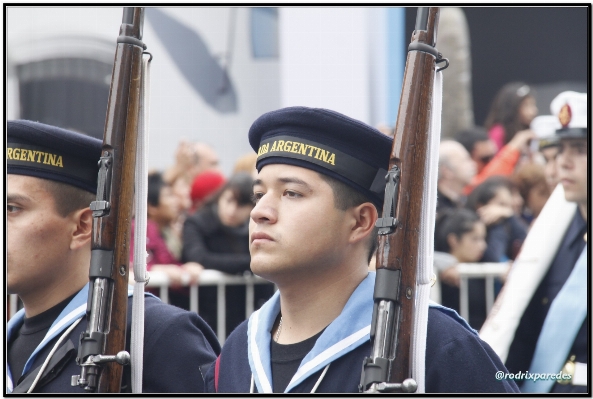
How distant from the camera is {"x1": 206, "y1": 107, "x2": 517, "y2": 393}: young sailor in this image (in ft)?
9.82

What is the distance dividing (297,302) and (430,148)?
0.73 meters

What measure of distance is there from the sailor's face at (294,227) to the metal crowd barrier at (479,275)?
3.01 meters

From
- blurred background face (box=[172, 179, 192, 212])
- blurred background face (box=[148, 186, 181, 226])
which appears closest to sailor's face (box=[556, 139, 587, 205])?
blurred background face (box=[148, 186, 181, 226])

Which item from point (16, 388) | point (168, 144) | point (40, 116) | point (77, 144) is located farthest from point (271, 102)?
point (16, 388)

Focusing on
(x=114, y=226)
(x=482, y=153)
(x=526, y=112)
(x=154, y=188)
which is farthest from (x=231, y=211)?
(x=526, y=112)

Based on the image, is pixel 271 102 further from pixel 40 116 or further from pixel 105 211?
pixel 105 211

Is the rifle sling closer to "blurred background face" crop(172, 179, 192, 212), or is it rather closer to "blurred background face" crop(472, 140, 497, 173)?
"blurred background face" crop(172, 179, 192, 212)

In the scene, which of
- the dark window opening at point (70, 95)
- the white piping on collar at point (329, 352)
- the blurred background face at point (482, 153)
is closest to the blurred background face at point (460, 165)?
the blurred background face at point (482, 153)

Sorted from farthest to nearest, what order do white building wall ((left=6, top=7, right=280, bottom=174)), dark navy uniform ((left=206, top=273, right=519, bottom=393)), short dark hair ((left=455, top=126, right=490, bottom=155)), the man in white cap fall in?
white building wall ((left=6, top=7, right=280, bottom=174)) < short dark hair ((left=455, top=126, right=490, bottom=155)) < the man in white cap < dark navy uniform ((left=206, top=273, right=519, bottom=393))

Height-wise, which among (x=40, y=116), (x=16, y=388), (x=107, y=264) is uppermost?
(x=40, y=116)

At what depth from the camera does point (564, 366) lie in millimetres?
4047

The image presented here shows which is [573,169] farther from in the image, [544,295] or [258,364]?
[258,364]

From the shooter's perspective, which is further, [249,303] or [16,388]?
[249,303]

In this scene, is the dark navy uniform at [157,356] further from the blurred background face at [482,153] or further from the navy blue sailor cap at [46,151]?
the blurred background face at [482,153]
